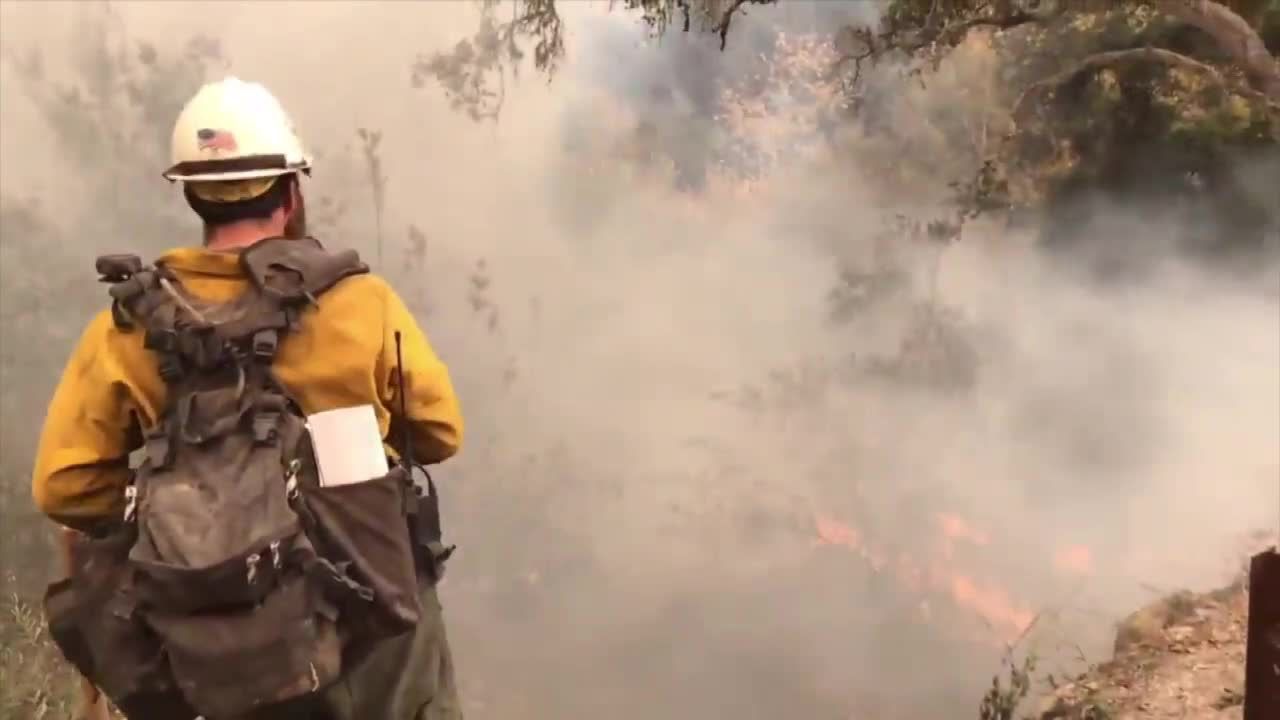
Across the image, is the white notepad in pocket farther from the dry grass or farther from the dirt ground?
the dirt ground

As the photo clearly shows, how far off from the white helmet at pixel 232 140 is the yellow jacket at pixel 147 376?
0.44 ft

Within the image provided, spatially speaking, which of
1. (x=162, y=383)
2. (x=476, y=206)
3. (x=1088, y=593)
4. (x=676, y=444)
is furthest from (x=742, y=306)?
(x=162, y=383)

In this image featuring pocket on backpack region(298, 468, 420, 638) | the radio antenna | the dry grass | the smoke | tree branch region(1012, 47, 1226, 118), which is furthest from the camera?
tree branch region(1012, 47, 1226, 118)

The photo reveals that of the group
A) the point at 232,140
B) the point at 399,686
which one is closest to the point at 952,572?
the point at 399,686

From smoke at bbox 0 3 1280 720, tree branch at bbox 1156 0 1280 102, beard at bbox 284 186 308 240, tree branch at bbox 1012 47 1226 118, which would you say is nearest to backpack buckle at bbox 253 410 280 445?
beard at bbox 284 186 308 240

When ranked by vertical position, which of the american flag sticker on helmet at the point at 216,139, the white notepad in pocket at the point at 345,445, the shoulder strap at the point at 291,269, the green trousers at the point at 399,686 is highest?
the american flag sticker on helmet at the point at 216,139

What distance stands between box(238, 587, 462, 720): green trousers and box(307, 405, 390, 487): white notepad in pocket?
274 mm

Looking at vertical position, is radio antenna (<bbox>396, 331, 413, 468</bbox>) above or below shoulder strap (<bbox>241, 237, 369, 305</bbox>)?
Answer: below

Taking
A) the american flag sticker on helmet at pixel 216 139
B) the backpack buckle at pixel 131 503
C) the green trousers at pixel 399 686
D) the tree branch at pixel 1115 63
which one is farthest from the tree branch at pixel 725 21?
the backpack buckle at pixel 131 503

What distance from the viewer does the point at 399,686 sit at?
5.74 ft

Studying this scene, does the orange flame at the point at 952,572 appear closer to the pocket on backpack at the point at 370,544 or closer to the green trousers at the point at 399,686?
the green trousers at the point at 399,686

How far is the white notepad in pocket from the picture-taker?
158 centimetres

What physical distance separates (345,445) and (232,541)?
210 mm

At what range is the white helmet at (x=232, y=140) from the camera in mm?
1663
